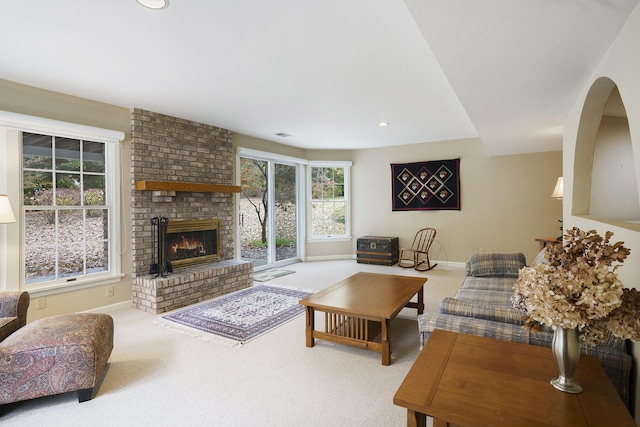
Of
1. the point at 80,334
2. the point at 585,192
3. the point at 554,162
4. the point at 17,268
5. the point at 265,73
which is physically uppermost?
the point at 265,73

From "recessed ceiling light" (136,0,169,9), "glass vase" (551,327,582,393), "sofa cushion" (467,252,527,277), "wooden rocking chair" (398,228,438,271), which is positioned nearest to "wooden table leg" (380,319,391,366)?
"glass vase" (551,327,582,393)

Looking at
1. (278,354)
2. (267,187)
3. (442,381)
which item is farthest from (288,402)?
(267,187)

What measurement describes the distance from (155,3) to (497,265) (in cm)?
384

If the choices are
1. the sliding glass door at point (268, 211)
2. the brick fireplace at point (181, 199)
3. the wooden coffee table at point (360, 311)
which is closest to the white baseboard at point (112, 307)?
the brick fireplace at point (181, 199)

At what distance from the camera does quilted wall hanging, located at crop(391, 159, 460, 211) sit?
20.5 ft

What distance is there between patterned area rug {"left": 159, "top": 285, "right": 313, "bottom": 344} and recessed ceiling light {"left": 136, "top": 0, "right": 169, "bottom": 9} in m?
2.58

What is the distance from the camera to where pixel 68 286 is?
11.4 feet

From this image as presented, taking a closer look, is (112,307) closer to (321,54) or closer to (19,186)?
(19,186)

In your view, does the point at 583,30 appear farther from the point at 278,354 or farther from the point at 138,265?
the point at 138,265

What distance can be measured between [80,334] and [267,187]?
4.38 m

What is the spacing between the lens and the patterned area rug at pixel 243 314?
3.16 m

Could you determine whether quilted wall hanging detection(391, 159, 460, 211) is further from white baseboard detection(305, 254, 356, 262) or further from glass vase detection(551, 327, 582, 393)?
glass vase detection(551, 327, 582, 393)

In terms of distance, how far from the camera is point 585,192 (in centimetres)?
289

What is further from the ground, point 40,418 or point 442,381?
point 442,381
